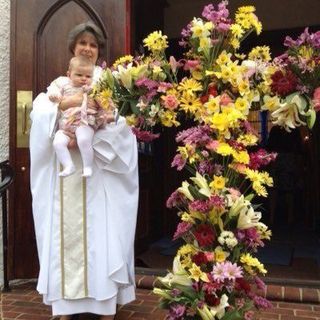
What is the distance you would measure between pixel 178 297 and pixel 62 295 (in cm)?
96

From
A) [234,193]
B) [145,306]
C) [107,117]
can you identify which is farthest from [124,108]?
[145,306]

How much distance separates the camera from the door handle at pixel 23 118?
4.14 m

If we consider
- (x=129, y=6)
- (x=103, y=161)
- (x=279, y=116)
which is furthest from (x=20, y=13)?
(x=279, y=116)

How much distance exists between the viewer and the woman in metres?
3.02

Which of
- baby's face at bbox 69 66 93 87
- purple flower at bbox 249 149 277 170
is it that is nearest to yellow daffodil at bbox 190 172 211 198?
purple flower at bbox 249 149 277 170

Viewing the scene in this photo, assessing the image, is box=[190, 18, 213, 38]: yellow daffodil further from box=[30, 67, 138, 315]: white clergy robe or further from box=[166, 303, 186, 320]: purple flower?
box=[166, 303, 186, 320]: purple flower

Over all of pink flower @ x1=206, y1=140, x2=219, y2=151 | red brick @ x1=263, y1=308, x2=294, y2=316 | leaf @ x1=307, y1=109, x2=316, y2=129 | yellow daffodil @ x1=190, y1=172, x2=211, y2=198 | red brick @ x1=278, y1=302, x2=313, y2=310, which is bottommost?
red brick @ x1=278, y1=302, x2=313, y2=310

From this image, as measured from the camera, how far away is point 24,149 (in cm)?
Result: 414

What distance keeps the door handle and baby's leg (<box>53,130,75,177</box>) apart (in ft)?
4.28

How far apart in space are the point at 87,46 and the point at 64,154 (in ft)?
2.50

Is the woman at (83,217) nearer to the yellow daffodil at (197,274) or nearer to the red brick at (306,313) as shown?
the yellow daffodil at (197,274)

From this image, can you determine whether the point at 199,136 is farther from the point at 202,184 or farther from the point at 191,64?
the point at 191,64

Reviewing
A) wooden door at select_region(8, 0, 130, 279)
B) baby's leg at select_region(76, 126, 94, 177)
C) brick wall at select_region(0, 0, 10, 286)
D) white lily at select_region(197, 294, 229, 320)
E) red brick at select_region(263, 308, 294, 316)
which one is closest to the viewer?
white lily at select_region(197, 294, 229, 320)

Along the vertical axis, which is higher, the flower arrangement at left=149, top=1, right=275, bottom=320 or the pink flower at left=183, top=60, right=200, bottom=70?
the pink flower at left=183, top=60, right=200, bottom=70
